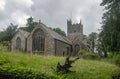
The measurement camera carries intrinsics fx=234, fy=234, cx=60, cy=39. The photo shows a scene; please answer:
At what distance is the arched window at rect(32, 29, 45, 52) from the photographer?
4828 centimetres

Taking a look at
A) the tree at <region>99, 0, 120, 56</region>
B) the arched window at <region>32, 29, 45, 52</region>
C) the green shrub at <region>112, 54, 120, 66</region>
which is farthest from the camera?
the arched window at <region>32, 29, 45, 52</region>

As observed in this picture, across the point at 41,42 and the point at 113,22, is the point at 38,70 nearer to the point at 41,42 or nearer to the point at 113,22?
the point at 113,22

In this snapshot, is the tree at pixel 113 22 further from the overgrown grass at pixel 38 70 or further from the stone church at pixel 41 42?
the stone church at pixel 41 42

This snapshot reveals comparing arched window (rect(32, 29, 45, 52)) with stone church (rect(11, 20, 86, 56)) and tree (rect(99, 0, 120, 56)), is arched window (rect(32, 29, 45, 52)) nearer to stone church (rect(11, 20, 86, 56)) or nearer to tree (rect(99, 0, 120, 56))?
stone church (rect(11, 20, 86, 56))

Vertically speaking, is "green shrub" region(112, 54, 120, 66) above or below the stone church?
below

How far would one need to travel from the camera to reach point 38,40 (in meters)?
49.0

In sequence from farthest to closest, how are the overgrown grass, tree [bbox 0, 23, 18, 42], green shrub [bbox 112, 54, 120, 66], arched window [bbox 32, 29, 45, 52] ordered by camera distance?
tree [bbox 0, 23, 18, 42] < arched window [bbox 32, 29, 45, 52] < green shrub [bbox 112, 54, 120, 66] < the overgrown grass

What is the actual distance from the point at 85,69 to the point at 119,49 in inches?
297

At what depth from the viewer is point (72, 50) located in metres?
56.3

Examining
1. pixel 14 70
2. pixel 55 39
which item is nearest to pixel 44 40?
pixel 55 39

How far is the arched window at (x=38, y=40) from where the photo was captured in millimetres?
48281

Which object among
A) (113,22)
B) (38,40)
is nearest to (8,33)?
(38,40)

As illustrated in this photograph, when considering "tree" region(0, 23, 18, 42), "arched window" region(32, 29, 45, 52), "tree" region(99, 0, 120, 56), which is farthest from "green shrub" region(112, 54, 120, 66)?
"tree" region(0, 23, 18, 42)

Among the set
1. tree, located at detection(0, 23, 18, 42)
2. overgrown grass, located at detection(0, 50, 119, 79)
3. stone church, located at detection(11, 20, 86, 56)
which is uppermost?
tree, located at detection(0, 23, 18, 42)
